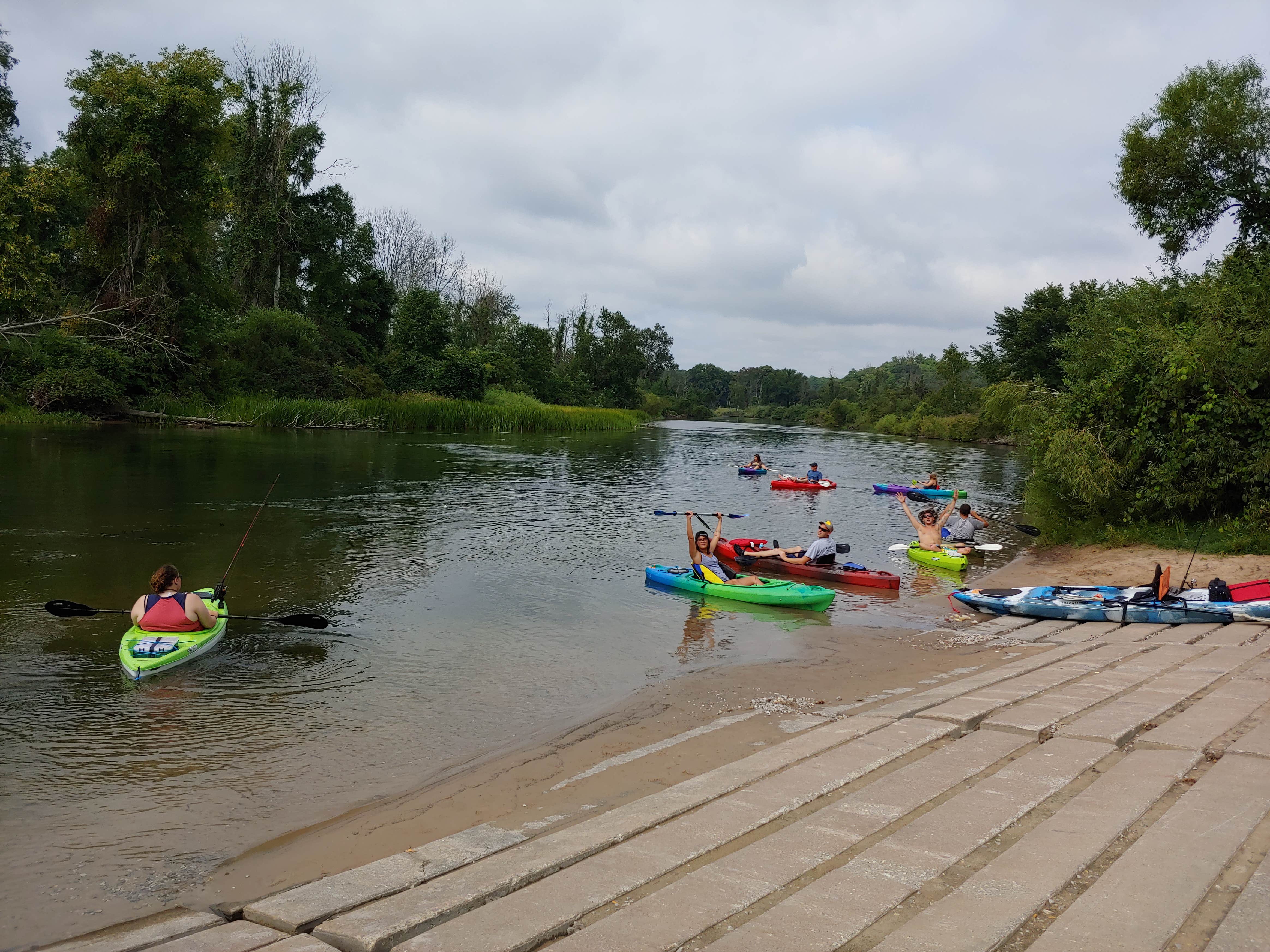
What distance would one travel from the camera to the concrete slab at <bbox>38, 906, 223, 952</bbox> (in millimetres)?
3705

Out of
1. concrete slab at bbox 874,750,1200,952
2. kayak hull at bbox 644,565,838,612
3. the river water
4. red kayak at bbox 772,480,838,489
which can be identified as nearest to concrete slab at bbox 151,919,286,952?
the river water

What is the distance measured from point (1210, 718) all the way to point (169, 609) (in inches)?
371

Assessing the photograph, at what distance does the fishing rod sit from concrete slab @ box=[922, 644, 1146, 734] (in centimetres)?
696

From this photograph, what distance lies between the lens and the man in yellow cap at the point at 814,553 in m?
14.9

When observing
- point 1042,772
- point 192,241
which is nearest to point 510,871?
point 1042,772

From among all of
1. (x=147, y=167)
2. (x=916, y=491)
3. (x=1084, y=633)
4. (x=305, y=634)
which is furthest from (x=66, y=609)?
(x=147, y=167)

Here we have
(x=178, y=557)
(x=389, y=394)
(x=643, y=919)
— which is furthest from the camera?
(x=389, y=394)

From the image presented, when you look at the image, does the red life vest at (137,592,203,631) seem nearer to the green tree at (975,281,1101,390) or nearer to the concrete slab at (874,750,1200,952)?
the concrete slab at (874,750,1200,952)

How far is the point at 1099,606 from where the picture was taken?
11.1 metres

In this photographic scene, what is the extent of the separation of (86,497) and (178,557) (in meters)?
6.65

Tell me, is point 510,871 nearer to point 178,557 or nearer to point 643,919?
point 643,919

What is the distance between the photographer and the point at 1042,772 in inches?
186

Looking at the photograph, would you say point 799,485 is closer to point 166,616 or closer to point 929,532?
point 929,532

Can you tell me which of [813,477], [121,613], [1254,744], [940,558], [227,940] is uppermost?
[813,477]
